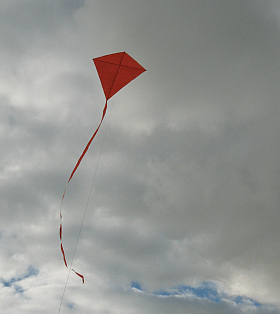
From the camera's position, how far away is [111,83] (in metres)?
21.8

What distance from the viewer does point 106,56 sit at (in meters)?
21.2

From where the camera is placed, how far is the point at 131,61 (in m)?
21.2

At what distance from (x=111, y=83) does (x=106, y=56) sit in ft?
6.47

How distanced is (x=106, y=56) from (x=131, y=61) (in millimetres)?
1887

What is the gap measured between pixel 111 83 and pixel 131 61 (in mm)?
2231
